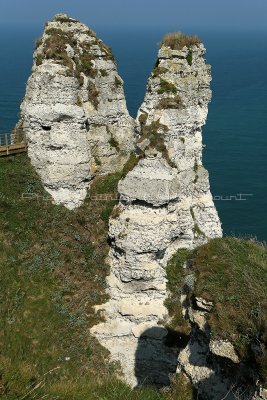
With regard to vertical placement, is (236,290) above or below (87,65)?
below

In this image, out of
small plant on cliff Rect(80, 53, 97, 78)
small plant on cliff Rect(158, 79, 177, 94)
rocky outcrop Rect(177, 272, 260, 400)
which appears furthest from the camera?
small plant on cliff Rect(80, 53, 97, 78)

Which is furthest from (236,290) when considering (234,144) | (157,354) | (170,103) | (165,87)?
(234,144)

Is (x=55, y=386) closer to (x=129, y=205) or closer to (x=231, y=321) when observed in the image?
(x=231, y=321)

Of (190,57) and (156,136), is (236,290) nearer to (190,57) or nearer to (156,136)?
(156,136)

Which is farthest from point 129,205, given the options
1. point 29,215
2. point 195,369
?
point 195,369

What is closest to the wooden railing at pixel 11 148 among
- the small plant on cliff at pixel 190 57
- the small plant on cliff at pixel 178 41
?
the small plant on cliff at pixel 178 41

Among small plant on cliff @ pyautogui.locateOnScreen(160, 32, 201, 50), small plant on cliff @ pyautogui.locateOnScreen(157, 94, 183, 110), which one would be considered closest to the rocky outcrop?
small plant on cliff @ pyautogui.locateOnScreen(157, 94, 183, 110)

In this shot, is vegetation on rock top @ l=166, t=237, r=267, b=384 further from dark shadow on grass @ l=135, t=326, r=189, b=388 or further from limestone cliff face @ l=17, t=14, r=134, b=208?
limestone cliff face @ l=17, t=14, r=134, b=208
